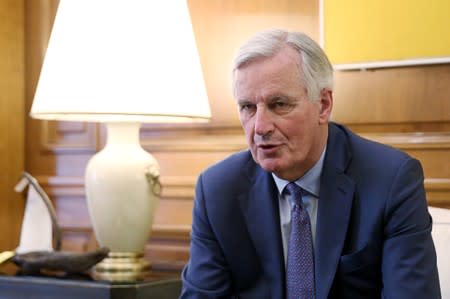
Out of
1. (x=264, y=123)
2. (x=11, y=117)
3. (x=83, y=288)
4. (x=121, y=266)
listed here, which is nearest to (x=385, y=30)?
(x=264, y=123)

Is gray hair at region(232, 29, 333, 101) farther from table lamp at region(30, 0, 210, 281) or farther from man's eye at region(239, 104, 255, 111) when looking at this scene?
table lamp at region(30, 0, 210, 281)

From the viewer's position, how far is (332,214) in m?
1.78

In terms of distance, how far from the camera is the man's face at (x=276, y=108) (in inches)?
66.1

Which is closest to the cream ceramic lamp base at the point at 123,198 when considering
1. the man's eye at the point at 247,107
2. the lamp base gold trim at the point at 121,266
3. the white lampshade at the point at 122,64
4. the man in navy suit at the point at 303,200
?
the lamp base gold trim at the point at 121,266

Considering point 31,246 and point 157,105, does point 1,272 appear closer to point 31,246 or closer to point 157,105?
point 31,246

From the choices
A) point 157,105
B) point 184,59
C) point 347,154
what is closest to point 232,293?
point 347,154

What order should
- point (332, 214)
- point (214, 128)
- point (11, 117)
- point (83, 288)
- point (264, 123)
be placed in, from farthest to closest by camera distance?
point (11, 117), point (214, 128), point (83, 288), point (332, 214), point (264, 123)

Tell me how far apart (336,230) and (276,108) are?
320 mm

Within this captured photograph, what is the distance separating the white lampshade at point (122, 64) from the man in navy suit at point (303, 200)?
524mm

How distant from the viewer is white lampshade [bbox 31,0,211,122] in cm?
236

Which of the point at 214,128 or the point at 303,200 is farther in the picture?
the point at 214,128

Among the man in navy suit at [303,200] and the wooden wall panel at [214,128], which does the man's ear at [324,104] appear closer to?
the man in navy suit at [303,200]

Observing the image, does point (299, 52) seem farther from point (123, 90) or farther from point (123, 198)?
point (123, 198)

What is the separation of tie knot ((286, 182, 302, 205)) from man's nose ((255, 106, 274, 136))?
0.21 metres
